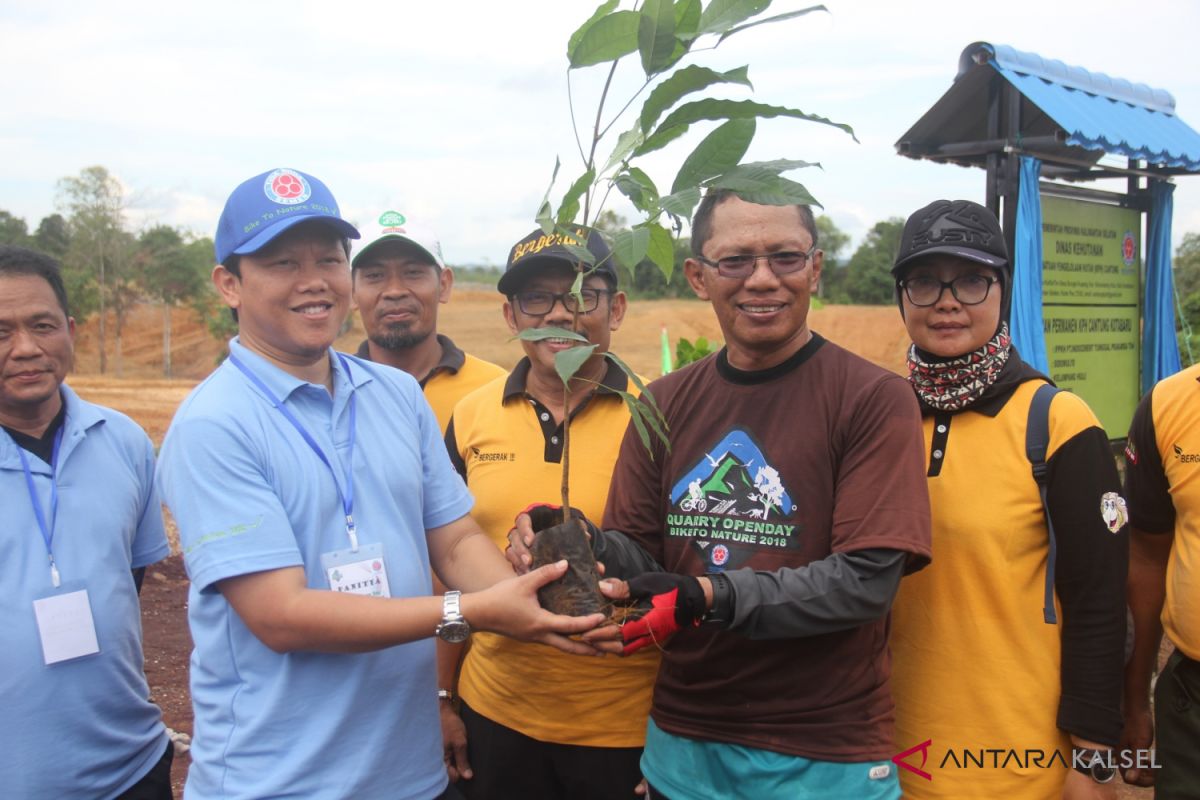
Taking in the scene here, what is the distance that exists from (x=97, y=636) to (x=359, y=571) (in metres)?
0.87

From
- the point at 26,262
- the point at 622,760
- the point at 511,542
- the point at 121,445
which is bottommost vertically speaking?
the point at 622,760

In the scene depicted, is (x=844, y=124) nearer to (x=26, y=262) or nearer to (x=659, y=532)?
(x=659, y=532)

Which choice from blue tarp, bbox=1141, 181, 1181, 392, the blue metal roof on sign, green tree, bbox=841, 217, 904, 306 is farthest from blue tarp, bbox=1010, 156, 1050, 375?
green tree, bbox=841, 217, 904, 306

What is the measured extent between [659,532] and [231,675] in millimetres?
973

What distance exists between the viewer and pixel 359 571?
6.40ft

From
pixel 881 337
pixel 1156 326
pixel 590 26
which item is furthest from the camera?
pixel 881 337

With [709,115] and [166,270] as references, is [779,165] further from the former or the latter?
[166,270]

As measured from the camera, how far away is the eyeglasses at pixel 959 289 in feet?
7.38

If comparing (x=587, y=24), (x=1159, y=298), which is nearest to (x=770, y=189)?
(x=587, y=24)

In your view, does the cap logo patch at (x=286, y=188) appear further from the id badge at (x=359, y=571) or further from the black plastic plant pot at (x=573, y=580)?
the black plastic plant pot at (x=573, y=580)

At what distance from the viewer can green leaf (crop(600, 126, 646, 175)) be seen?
76.4 inches

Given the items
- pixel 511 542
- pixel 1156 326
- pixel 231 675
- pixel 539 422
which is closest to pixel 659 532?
pixel 511 542

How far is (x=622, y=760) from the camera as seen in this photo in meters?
2.44

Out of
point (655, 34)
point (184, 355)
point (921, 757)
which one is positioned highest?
point (655, 34)
